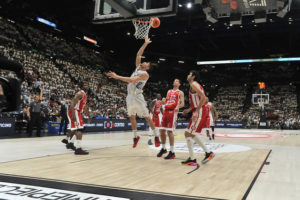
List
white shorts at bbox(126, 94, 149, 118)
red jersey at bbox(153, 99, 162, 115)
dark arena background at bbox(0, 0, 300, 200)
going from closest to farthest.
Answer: dark arena background at bbox(0, 0, 300, 200) → white shorts at bbox(126, 94, 149, 118) → red jersey at bbox(153, 99, 162, 115)

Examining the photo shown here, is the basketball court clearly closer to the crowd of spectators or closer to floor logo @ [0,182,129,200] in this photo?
floor logo @ [0,182,129,200]

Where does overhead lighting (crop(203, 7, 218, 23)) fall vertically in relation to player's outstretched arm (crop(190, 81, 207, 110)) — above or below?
above

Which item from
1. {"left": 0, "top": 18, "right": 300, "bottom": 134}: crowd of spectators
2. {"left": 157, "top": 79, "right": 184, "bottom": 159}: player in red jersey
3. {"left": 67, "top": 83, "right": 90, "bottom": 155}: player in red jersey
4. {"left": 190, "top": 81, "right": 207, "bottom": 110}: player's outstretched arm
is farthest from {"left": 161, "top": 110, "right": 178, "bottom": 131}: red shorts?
{"left": 0, "top": 18, "right": 300, "bottom": 134}: crowd of spectators

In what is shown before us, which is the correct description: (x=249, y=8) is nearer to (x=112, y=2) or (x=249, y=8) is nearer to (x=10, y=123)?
(x=112, y=2)

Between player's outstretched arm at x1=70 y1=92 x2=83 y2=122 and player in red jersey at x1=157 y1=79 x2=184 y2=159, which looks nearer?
player in red jersey at x1=157 y1=79 x2=184 y2=159

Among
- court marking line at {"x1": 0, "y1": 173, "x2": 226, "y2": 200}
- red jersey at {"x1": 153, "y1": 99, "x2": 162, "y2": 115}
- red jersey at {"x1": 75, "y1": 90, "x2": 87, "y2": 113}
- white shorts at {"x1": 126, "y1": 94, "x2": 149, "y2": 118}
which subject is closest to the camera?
court marking line at {"x1": 0, "y1": 173, "x2": 226, "y2": 200}

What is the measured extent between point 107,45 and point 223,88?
16755mm

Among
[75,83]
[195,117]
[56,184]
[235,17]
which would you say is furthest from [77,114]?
[75,83]

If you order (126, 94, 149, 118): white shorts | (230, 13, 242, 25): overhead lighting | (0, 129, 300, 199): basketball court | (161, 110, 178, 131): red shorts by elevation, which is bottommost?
(0, 129, 300, 199): basketball court

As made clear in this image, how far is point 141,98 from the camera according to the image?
5.68 metres

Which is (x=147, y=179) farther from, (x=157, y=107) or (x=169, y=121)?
(x=157, y=107)

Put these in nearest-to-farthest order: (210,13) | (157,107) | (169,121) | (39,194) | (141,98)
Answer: (39,194)
(169,121)
(141,98)
(157,107)
(210,13)

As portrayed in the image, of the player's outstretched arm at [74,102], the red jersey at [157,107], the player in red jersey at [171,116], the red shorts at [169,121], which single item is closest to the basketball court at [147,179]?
the player in red jersey at [171,116]

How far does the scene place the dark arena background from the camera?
10.7 ft
